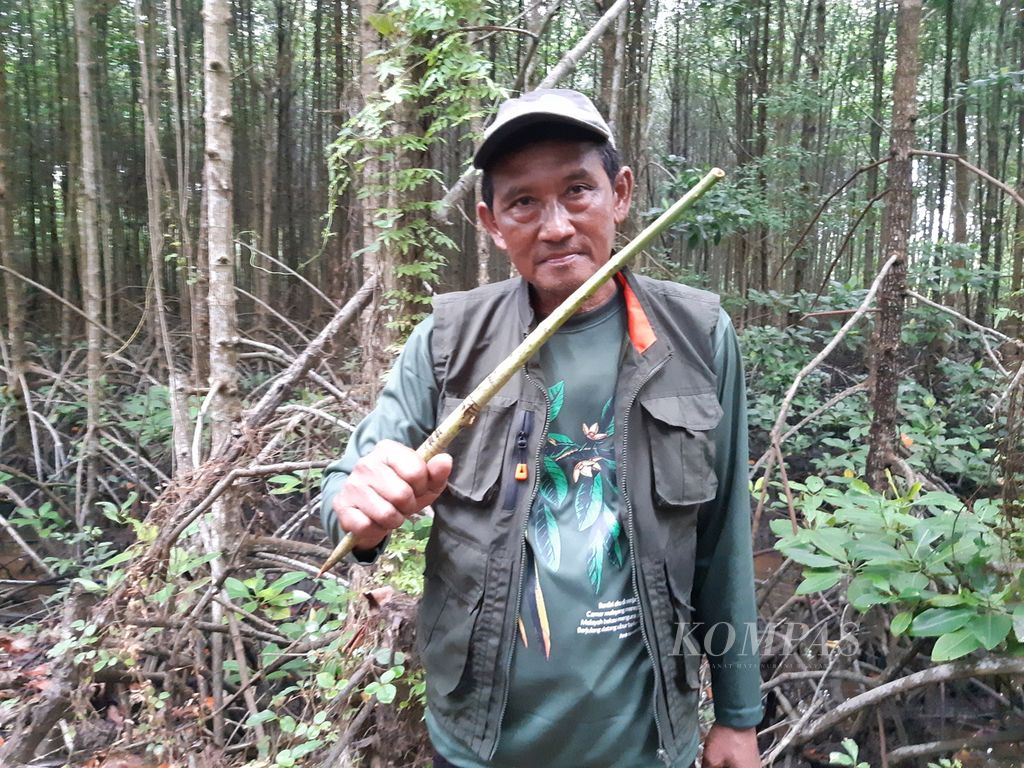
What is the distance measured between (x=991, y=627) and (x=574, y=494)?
1223 mm

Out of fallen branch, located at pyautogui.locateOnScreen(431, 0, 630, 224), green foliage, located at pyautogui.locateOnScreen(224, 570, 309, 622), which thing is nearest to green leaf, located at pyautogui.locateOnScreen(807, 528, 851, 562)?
green foliage, located at pyautogui.locateOnScreen(224, 570, 309, 622)

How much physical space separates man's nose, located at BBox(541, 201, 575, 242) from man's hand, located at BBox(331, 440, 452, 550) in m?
0.48

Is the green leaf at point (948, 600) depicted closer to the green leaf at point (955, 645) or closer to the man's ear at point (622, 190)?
the green leaf at point (955, 645)

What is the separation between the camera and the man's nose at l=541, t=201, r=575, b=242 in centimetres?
119

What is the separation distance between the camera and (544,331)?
2.95 feet

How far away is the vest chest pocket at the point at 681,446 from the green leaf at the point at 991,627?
99 centimetres

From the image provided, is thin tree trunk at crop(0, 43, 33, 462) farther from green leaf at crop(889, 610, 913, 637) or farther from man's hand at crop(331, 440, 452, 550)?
green leaf at crop(889, 610, 913, 637)

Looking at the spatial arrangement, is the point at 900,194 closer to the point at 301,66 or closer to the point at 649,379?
the point at 649,379

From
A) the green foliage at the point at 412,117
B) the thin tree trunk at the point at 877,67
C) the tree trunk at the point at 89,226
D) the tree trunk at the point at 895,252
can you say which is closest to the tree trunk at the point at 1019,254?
the tree trunk at the point at 895,252

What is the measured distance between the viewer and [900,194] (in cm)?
292

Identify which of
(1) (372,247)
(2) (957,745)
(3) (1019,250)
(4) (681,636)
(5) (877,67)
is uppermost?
(5) (877,67)

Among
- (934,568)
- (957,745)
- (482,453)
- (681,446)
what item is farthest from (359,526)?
(957,745)

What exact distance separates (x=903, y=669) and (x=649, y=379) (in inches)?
75.3

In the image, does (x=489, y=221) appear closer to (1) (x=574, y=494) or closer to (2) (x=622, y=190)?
(2) (x=622, y=190)
